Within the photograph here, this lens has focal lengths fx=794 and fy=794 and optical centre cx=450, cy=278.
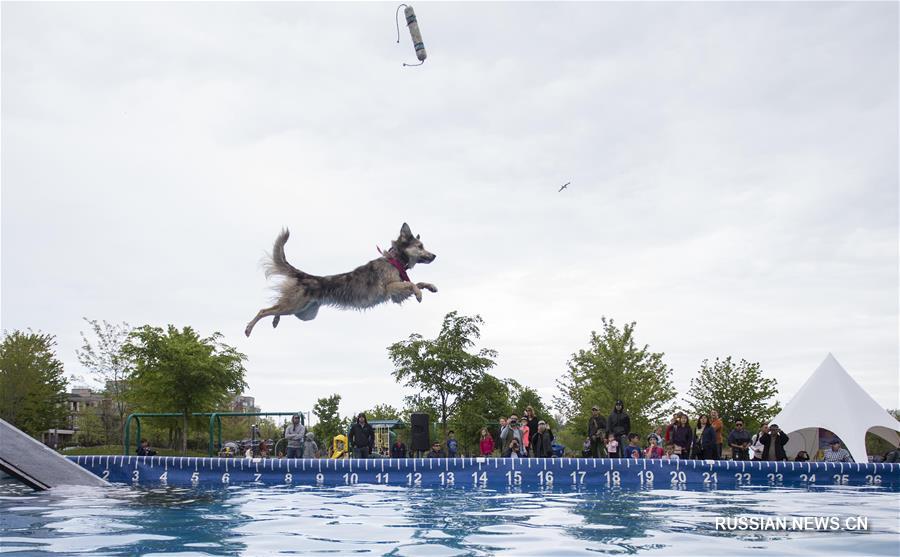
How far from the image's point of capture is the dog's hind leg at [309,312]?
13384 millimetres

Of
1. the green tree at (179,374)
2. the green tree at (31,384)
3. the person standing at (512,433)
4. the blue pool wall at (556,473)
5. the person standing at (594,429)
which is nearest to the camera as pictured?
the blue pool wall at (556,473)

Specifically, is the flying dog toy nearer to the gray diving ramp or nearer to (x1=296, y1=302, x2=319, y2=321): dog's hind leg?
(x1=296, y1=302, x2=319, y2=321): dog's hind leg

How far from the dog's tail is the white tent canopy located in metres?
17.6

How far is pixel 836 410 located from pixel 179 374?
1190 inches

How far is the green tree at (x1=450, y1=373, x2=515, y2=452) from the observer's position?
44344 millimetres

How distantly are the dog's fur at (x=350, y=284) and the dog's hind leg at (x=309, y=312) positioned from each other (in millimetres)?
30

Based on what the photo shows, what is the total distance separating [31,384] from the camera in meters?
50.8

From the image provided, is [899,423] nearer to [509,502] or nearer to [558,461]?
[558,461]

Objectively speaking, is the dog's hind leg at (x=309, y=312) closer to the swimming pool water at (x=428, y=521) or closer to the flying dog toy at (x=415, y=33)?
the swimming pool water at (x=428, y=521)

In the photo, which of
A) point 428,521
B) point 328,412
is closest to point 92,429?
point 328,412

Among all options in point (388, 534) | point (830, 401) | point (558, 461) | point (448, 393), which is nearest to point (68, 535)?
point (388, 534)

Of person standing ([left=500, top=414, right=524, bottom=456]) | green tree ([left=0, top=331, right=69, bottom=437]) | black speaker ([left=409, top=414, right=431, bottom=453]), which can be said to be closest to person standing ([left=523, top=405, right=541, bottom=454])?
person standing ([left=500, top=414, right=524, bottom=456])

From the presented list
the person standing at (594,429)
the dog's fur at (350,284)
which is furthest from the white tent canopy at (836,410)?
the dog's fur at (350,284)

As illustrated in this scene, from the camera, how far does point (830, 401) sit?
81.8 ft
